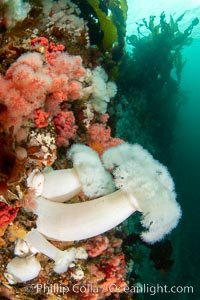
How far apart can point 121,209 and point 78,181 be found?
646 millimetres

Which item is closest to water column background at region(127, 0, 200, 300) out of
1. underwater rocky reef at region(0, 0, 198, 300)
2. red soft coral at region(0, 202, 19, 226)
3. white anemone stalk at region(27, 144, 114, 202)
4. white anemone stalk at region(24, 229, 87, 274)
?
underwater rocky reef at region(0, 0, 198, 300)

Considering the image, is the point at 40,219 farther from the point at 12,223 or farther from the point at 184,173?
the point at 184,173

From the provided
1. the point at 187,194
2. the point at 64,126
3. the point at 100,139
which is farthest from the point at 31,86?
the point at 187,194

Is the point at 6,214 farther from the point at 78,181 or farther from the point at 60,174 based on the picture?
the point at 78,181

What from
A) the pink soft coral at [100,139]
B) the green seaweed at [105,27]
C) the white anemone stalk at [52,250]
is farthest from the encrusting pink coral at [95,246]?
the green seaweed at [105,27]

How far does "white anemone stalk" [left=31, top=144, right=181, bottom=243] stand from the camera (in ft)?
11.9

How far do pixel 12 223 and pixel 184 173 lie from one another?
13414mm

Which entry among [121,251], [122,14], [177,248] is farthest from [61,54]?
[177,248]

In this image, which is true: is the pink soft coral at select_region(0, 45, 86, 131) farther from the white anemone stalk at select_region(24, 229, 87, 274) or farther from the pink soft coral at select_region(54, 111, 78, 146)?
the white anemone stalk at select_region(24, 229, 87, 274)

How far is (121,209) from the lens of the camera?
3729mm

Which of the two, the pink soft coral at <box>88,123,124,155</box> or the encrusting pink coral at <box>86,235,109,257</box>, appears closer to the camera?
the encrusting pink coral at <box>86,235,109,257</box>

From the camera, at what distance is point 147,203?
143 inches

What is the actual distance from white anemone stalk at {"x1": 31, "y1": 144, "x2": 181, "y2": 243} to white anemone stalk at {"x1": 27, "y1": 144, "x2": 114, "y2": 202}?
11cm

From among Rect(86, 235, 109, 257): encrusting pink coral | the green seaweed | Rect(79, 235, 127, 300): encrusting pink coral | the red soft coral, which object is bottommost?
Rect(79, 235, 127, 300): encrusting pink coral
